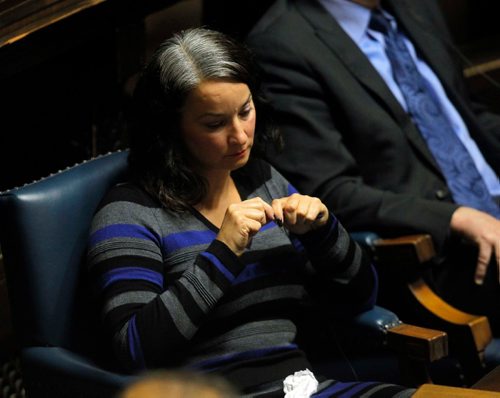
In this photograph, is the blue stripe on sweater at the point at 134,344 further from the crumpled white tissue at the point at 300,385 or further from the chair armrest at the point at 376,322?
the chair armrest at the point at 376,322

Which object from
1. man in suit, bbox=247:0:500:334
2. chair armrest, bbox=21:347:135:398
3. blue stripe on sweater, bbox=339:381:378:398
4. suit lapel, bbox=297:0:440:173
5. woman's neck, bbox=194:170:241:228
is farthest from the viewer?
suit lapel, bbox=297:0:440:173

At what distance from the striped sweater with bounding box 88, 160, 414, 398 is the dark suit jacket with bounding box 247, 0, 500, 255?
1.17ft

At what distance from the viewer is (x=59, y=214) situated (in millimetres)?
1936

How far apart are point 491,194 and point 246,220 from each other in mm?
1201

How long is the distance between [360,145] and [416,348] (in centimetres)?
71

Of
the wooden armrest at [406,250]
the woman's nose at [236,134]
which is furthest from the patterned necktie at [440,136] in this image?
the woman's nose at [236,134]

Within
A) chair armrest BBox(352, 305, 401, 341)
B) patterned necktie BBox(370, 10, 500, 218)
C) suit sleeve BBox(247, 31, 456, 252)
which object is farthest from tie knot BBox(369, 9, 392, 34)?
chair armrest BBox(352, 305, 401, 341)

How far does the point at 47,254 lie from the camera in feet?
6.28

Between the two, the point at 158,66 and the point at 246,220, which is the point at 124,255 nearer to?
the point at 246,220

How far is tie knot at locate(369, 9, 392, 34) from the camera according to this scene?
2803mm

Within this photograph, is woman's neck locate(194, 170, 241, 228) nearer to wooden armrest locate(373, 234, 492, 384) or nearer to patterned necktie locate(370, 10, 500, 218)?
wooden armrest locate(373, 234, 492, 384)

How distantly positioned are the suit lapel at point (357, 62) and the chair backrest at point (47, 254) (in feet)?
2.99

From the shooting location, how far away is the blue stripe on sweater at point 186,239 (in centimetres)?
190

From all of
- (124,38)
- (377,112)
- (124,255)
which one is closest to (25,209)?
(124,255)
